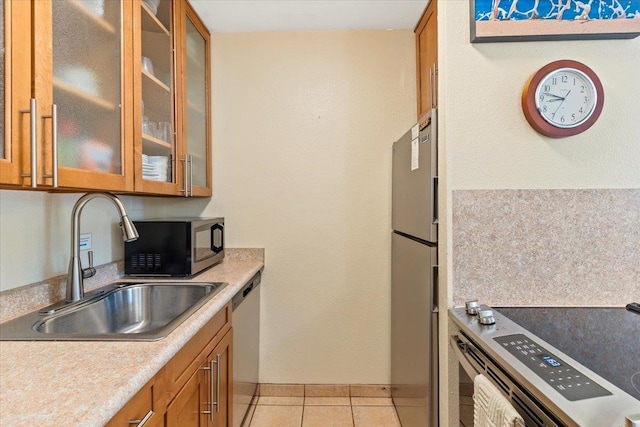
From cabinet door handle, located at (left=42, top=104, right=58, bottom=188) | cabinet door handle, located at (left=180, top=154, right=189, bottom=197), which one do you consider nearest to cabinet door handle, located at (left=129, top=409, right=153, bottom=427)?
cabinet door handle, located at (left=42, top=104, right=58, bottom=188)

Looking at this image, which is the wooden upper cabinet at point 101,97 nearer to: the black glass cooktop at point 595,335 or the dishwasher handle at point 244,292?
the dishwasher handle at point 244,292

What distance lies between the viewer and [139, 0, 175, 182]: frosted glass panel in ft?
5.07

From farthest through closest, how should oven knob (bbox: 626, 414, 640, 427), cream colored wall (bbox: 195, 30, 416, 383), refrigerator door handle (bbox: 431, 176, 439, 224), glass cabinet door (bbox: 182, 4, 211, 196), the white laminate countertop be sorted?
cream colored wall (bbox: 195, 30, 416, 383) < glass cabinet door (bbox: 182, 4, 211, 196) < refrigerator door handle (bbox: 431, 176, 439, 224) < the white laminate countertop < oven knob (bbox: 626, 414, 640, 427)

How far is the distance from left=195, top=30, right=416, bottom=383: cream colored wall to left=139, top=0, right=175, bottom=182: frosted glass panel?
0.60 m

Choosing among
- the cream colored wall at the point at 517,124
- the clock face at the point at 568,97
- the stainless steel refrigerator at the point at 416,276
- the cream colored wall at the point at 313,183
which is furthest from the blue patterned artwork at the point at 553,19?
the cream colored wall at the point at 313,183

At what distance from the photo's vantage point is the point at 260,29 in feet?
7.63

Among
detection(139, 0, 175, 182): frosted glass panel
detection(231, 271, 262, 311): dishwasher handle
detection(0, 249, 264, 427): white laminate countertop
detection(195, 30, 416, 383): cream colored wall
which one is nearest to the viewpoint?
detection(0, 249, 264, 427): white laminate countertop

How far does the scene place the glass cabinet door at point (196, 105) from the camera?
78.5 inches

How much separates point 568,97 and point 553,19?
269 mm

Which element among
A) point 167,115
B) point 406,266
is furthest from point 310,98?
point 406,266

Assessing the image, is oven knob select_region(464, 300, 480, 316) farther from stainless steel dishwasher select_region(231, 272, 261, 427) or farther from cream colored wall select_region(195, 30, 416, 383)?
cream colored wall select_region(195, 30, 416, 383)

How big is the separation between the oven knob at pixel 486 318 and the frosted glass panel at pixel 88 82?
1.31 meters

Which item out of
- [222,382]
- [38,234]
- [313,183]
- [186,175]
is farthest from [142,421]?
[313,183]

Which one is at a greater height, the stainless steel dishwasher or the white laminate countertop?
the white laminate countertop
